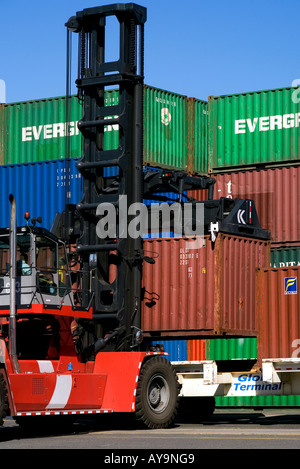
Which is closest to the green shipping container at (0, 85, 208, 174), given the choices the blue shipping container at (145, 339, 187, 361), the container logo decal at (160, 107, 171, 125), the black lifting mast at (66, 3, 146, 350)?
the container logo decal at (160, 107, 171, 125)

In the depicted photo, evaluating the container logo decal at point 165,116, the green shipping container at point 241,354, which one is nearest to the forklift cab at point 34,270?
the green shipping container at point 241,354

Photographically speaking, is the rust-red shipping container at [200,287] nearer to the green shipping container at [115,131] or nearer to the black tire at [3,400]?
the black tire at [3,400]

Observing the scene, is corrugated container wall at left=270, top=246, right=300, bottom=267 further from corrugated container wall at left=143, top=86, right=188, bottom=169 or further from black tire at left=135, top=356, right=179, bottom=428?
black tire at left=135, top=356, right=179, bottom=428

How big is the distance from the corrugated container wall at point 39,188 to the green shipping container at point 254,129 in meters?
4.63

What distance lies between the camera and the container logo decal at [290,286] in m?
17.1

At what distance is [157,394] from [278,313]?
3.01 m

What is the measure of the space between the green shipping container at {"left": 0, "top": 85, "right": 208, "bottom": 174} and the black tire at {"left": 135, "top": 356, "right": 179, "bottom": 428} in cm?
1084

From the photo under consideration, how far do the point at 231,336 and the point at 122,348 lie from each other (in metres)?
2.56

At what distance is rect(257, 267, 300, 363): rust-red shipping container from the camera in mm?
16969

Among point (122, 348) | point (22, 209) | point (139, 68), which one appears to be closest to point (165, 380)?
point (122, 348)

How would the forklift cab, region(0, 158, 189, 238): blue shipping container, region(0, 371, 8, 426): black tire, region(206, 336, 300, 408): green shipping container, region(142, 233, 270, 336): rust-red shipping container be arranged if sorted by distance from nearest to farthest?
region(0, 371, 8, 426): black tire, the forklift cab, region(142, 233, 270, 336): rust-red shipping container, region(206, 336, 300, 408): green shipping container, region(0, 158, 189, 238): blue shipping container

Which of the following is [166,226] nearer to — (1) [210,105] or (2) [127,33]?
(2) [127,33]

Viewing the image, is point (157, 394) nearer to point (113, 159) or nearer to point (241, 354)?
point (113, 159)
